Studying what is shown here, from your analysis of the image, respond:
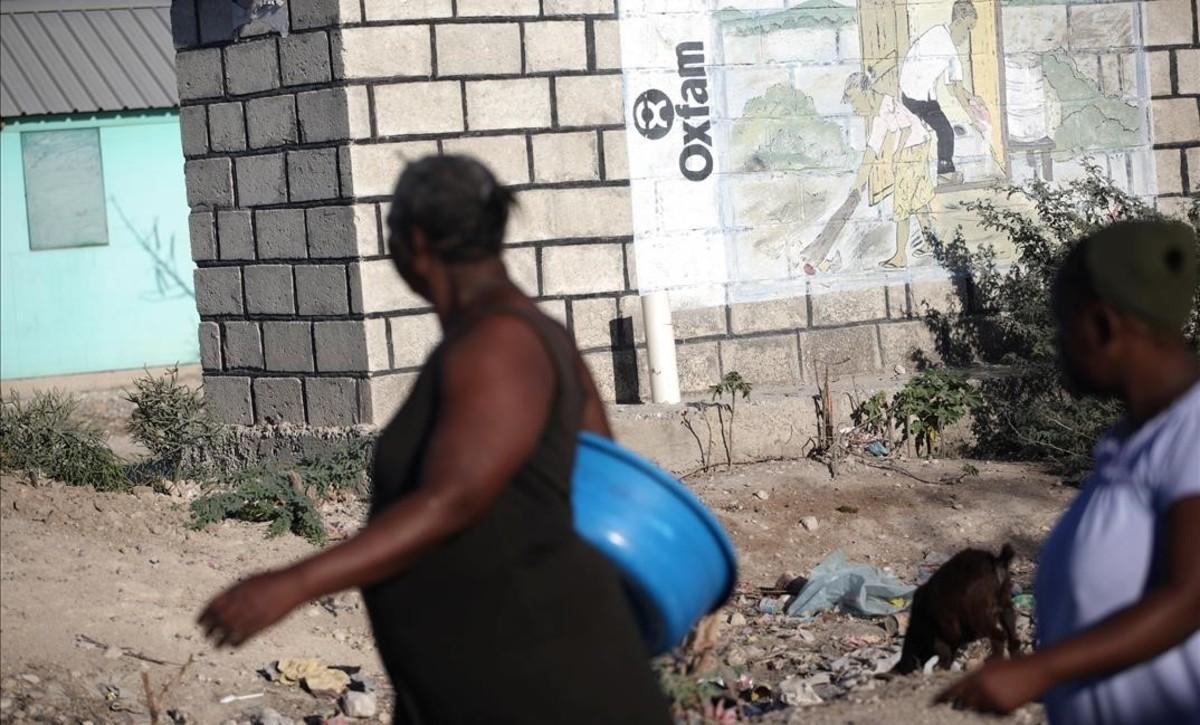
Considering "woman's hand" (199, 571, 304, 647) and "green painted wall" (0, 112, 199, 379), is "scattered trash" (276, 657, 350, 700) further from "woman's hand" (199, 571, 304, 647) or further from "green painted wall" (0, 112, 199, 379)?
"green painted wall" (0, 112, 199, 379)

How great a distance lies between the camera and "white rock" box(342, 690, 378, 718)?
5.74 m

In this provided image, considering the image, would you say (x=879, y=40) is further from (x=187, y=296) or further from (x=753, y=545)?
(x=187, y=296)

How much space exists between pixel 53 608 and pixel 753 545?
10.5 ft

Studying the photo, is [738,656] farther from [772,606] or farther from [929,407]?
[929,407]

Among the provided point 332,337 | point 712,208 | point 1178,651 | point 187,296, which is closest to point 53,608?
point 332,337

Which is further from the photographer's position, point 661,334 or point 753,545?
point 661,334

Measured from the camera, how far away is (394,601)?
7.95 ft

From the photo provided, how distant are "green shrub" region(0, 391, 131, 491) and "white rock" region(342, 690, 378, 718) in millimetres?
2540

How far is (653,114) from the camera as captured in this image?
863 cm

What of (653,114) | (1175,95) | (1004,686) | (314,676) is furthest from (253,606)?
(1175,95)

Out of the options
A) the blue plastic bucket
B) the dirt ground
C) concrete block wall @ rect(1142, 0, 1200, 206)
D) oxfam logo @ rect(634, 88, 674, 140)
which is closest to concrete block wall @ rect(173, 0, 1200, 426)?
oxfam logo @ rect(634, 88, 674, 140)

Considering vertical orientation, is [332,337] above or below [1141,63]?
below

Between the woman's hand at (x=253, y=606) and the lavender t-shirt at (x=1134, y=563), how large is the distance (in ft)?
3.75

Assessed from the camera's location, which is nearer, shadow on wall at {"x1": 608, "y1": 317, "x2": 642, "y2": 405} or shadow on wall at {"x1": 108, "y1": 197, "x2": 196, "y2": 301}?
shadow on wall at {"x1": 608, "y1": 317, "x2": 642, "y2": 405}
